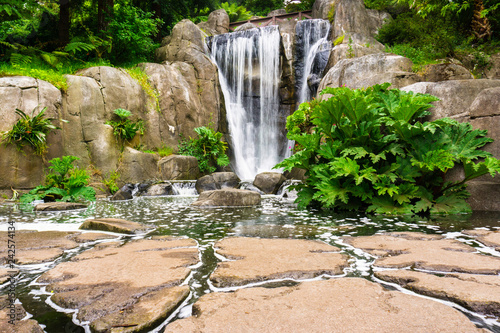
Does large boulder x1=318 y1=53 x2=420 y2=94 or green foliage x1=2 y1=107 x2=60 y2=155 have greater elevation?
large boulder x1=318 y1=53 x2=420 y2=94

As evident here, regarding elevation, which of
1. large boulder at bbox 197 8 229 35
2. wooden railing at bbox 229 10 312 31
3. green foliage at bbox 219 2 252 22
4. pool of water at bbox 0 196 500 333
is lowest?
pool of water at bbox 0 196 500 333

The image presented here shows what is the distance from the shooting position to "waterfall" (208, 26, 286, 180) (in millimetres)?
16781

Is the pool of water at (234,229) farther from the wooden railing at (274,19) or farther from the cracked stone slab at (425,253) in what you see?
the wooden railing at (274,19)

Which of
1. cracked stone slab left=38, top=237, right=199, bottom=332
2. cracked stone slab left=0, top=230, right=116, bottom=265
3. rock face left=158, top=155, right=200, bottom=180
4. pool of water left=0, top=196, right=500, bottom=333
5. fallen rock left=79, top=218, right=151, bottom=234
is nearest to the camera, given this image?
cracked stone slab left=38, top=237, right=199, bottom=332

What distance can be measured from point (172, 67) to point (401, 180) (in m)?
12.5

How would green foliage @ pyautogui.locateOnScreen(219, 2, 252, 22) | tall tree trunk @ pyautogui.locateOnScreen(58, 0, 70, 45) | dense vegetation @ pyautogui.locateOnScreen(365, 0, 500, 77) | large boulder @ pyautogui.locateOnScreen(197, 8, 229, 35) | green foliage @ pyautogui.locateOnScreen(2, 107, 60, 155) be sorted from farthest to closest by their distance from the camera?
green foliage @ pyautogui.locateOnScreen(219, 2, 252, 22)
large boulder @ pyautogui.locateOnScreen(197, 8, 229, 35)
tall tree trunk @ pyautogui.locateOnScreen(58, 0, 70, 45)
dense vegetation @ pyautogui.locateOnScreen(365, 0, 500, 77)
green foliage @ pyautogui.locateOnScreen(2, 107, 60, 155)

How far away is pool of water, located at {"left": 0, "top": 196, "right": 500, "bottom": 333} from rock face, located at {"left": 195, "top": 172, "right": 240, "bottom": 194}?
16.9 ft

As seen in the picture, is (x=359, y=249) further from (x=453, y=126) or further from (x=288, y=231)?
(x=453, y=126)

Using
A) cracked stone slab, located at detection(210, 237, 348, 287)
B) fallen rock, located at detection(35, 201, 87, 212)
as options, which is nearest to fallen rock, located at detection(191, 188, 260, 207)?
fallen rock, located at detection(35, 201, 87, 212)

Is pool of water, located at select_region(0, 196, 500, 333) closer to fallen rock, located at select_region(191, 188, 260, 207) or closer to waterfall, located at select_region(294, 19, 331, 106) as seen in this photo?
fallen rock, located at select_region(191, 188, 260, 207)

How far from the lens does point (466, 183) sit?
5.46 m

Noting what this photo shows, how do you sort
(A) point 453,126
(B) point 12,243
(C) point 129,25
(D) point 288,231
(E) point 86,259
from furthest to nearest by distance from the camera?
(C) point 129,25, (A) point 453,126, (D) point 288,231, (B) point 12,243, (E) point 86,259

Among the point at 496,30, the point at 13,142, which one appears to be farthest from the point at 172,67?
the point at 496,30

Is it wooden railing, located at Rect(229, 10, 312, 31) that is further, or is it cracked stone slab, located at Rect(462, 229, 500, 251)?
wooden railing, located at Rect(229, 10, 312, 31)
